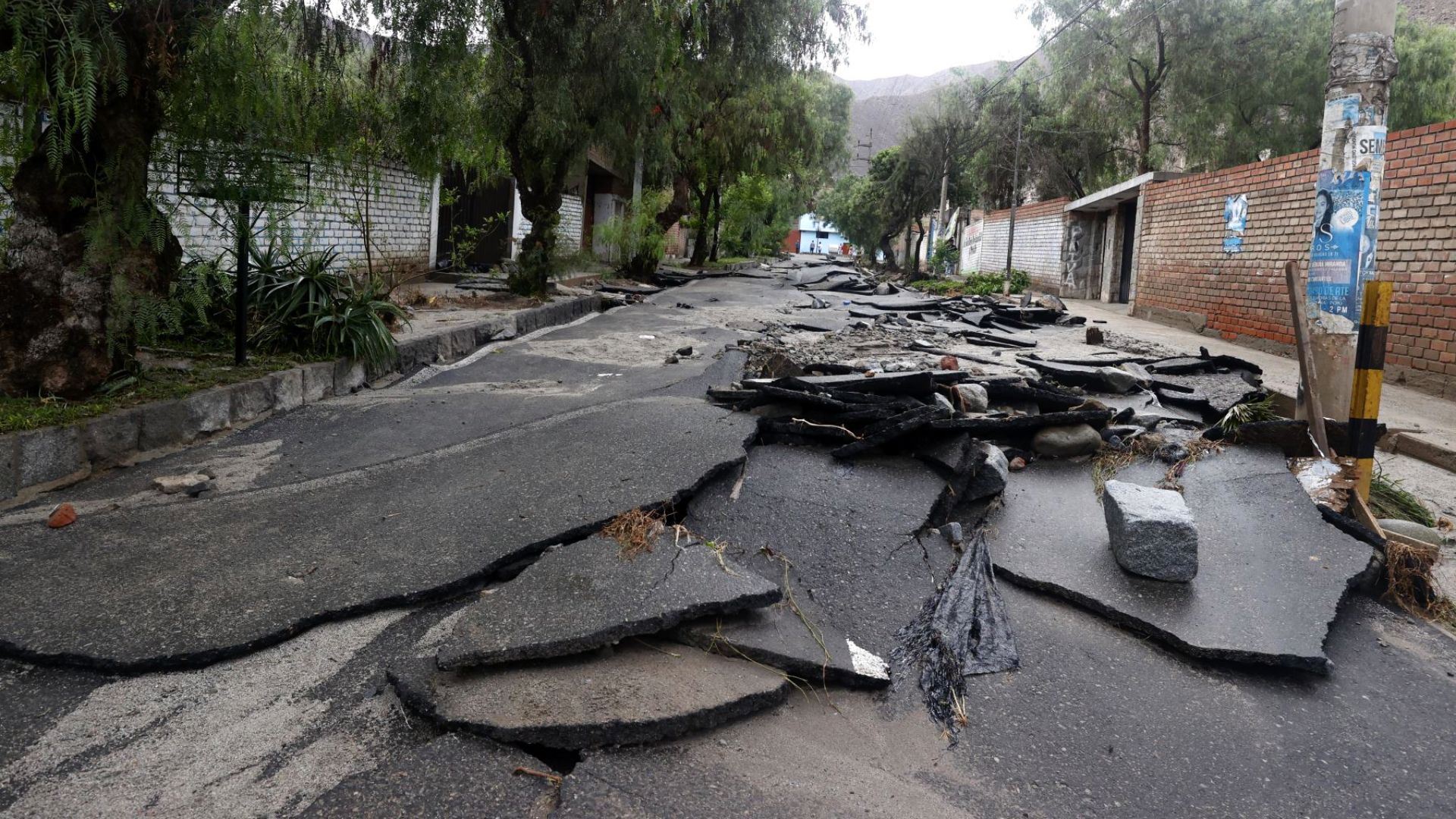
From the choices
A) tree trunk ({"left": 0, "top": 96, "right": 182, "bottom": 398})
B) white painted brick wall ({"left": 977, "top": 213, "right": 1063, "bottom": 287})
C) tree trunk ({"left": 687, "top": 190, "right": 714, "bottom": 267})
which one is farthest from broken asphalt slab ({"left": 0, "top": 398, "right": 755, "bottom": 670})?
white painted brick wall ({"left": 977, "top": 213, "right": 1063, "bottom": 287})

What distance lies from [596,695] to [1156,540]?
2.40 m

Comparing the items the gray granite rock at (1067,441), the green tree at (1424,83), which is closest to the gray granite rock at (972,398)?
the gray granite rock at (1067,441)

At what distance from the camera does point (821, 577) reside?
3.50 metres

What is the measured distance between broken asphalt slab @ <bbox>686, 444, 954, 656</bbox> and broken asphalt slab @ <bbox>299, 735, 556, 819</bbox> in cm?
133

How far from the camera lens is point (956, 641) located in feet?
10.3

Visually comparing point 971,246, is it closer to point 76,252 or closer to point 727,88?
point 727,88

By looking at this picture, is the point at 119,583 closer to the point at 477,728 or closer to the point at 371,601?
the point at 371,601

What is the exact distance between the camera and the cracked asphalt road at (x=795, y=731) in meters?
2.13

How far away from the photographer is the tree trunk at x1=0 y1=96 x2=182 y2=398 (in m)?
4.48

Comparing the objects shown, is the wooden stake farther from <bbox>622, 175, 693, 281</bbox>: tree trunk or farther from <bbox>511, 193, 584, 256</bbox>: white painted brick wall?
<bbox>622, 175, 693, 281</bbox>: tree trunk

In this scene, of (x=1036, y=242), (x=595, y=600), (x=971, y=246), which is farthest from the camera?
(x=971, y=246)

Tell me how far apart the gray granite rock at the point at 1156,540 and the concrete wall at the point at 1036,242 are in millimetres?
23838

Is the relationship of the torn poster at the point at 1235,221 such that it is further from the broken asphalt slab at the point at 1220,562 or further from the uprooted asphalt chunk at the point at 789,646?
the uprooted asphalt chunk at the point at 789,646

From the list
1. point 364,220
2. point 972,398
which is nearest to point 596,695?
point 972,398
